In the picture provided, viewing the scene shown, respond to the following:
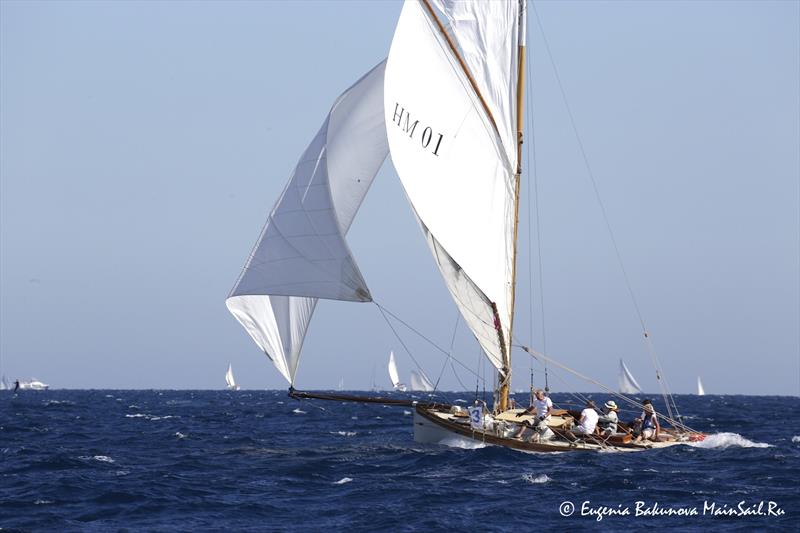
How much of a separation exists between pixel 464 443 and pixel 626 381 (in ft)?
378

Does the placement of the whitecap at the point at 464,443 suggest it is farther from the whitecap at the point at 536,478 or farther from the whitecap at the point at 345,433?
the whitecap at the point at 345,433

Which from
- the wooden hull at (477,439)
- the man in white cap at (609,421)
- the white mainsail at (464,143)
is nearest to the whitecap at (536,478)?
the wooden hull at (477,439)

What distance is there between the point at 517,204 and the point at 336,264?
311 inches

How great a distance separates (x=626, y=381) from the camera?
146m

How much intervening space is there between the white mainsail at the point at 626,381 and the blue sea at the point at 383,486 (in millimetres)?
104578

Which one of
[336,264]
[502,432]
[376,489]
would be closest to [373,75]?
[336,264]


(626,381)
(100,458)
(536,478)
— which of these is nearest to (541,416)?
(536,478)

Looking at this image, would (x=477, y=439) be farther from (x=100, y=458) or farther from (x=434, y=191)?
(x=100, y=458)

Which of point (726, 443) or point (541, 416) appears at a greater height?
point (541, 416)

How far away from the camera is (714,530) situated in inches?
865

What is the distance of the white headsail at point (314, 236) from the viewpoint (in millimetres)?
32625

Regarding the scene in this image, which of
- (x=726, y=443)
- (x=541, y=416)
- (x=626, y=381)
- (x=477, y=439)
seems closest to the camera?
(x=541, y=416)

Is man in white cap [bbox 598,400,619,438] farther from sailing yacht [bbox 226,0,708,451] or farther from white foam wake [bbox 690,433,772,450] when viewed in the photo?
white foam wake [bbox 690,433,772,450]

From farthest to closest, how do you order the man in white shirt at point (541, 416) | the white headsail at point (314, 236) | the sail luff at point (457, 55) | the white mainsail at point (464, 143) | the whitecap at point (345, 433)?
1. the whitecap at point (345, 433)
2. the sail luff at point (457, 55)
3. the white mainsail at point (464, 143)
4. the man in white shirt at point (541, 416)
5. the white headsail at point (314, 236)
